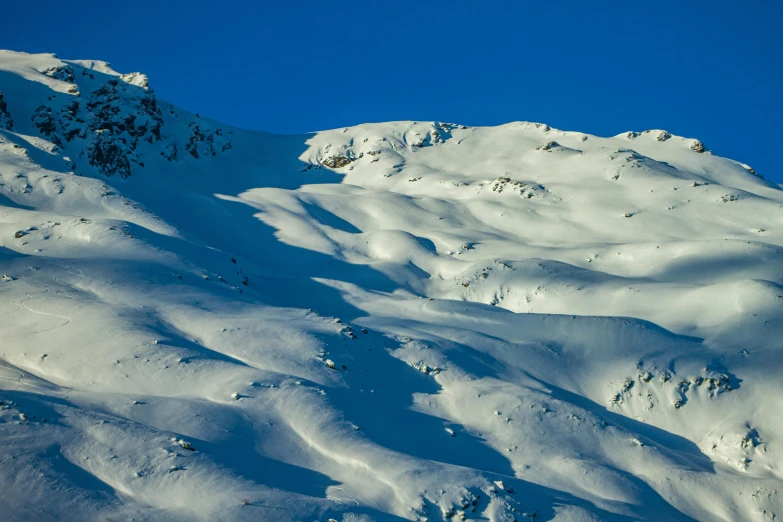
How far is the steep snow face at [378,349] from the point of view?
17938 millimetres

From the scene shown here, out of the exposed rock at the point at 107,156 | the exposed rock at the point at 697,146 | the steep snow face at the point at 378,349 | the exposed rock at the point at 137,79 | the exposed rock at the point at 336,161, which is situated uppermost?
the exposed rock at the point at 697,146

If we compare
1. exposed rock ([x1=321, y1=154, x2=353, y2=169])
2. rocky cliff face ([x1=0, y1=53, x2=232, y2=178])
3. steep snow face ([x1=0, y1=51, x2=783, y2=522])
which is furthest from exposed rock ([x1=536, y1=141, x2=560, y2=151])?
rocky cliff face ([x1=0, y1=53, x2=232, y2=178])

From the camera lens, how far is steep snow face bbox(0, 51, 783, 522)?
58.9ft

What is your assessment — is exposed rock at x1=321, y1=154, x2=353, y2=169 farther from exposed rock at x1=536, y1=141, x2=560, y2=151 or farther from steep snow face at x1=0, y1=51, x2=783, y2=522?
exposed rock at x1=536, y1=141, x2=560, y2=151

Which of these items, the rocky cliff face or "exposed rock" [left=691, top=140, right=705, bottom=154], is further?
"exposed rock" [left=691, top=140, right=705, bottom=154]

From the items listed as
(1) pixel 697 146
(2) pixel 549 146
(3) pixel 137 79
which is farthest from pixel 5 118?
(1) pixel 697 146

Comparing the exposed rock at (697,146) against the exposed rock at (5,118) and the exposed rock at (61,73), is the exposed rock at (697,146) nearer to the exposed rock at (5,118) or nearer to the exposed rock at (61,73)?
the exposed rock at (5,118)

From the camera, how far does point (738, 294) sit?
112 ft

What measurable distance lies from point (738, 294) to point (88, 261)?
34917mm

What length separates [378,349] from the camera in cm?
2858

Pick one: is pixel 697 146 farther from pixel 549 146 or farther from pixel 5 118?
pixel 5 118

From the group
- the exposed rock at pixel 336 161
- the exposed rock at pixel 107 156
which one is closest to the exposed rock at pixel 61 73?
the exposed rock at pixel 107 156

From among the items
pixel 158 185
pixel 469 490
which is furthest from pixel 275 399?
pixel 158 185

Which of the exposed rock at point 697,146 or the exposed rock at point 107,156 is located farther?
the exposed rock at point 697,146
